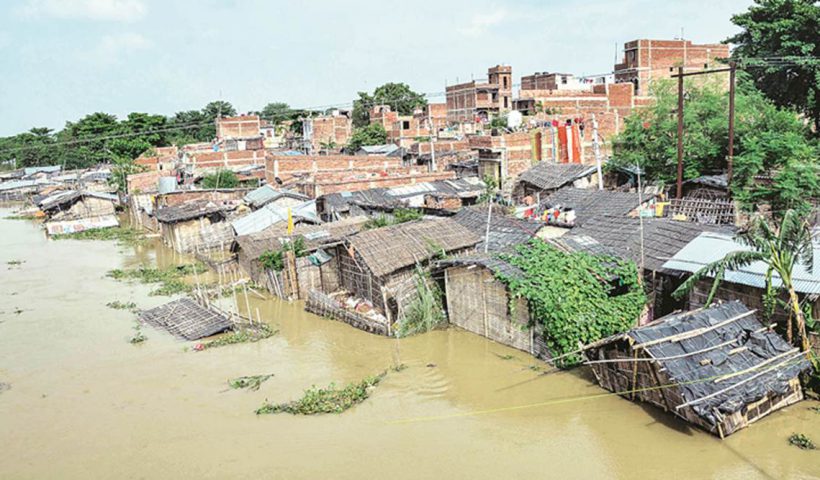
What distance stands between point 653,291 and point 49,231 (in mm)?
27825

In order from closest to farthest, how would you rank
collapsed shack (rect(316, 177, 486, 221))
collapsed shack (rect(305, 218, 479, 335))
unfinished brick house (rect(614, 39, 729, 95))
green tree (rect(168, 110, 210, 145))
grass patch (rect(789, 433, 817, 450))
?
grass patch (rect(789, 433, 817, 450)), collapsed shack (rect(305, 218, 479, 335)), collapsed shack (rect(316, 177, 486, 221)), unfinished brick house (rect(614, 39, 729, 95)), green tree (rect(168, 110, 210, 145))

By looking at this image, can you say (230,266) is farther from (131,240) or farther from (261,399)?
(131,240)

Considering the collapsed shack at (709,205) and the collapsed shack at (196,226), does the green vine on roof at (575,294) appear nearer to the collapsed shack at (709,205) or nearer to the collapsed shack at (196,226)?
the collapsed shack at (709,205)

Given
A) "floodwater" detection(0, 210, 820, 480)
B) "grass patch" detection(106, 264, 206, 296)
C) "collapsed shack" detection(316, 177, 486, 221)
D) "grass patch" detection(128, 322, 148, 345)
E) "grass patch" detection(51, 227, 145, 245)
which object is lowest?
"floodwater" detection(0, 210, 820, 480)

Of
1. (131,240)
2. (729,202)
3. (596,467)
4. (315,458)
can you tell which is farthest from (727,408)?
(131,240)

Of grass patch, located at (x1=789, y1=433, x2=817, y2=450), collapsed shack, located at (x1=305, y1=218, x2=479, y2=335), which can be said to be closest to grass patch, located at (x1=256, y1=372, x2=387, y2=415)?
collapsed shack, located at (x1=305, y1=218, x2=479, y2=335)

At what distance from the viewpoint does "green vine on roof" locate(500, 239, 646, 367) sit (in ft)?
34.2

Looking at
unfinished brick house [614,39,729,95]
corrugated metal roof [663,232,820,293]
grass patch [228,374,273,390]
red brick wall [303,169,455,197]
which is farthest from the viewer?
unfinished brick house [614,39,729,95]

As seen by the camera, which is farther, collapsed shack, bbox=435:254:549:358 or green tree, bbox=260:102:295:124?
green tree, bbox=260:102:295:124

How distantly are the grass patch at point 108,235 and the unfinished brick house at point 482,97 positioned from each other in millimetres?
24230

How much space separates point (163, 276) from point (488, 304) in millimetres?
11923

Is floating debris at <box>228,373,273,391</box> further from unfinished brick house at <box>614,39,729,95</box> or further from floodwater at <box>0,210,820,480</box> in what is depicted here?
unfinished brick house at <box>614,39,729,95</box>

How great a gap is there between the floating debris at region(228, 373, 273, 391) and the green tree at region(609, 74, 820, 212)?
507 inches

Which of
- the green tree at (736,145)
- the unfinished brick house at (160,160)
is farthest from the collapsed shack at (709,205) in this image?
the unfinished brick house at (160,160)
